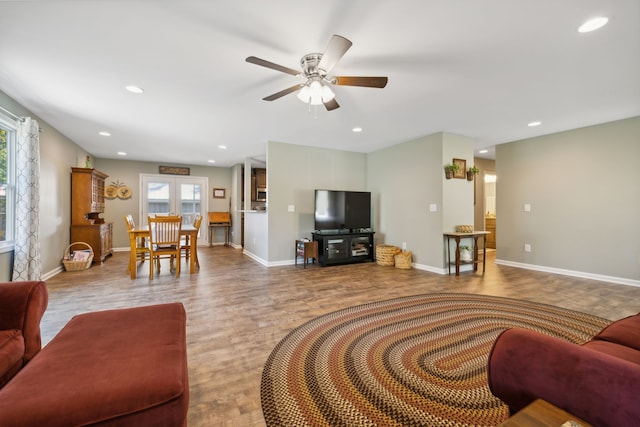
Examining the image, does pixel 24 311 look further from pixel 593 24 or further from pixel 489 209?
pixel 489 209

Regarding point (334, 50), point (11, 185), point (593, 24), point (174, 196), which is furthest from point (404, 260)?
point (174, 196)

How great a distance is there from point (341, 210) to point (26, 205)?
448cm

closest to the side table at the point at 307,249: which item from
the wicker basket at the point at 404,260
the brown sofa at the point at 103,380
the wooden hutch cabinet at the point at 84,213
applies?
the wicker basket at the point at 404,260

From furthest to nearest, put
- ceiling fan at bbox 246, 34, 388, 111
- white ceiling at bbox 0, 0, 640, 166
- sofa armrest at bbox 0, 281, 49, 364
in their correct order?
ceiling fan at bbox 246, 34, 388, 111, white ceiling at bbox 0, 0, 640, 166, sofa armrest at bbox 0, 281, 49, 364

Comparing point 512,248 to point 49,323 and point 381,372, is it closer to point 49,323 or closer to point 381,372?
point 381,372

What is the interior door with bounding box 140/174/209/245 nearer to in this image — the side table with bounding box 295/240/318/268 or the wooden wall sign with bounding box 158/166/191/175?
the wooden wall sign with bounding box 158/166/191/175

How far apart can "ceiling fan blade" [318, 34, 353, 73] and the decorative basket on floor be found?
3.74 metres

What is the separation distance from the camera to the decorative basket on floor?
198 inches

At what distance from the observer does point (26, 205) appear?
3.21m

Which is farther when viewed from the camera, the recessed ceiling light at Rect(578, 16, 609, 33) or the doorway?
the doorway

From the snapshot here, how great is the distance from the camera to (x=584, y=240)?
4.17 m

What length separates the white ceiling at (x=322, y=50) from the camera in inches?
68.1

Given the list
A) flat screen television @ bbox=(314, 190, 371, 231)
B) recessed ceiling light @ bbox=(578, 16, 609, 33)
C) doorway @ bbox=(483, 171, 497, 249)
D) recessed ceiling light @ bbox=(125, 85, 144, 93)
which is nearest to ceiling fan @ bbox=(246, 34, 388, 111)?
recessed ceiling light @ bbox=(578, 16, 609, 33)

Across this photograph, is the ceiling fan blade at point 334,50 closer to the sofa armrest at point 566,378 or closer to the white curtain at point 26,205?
the sofa armrest at point 566,378
